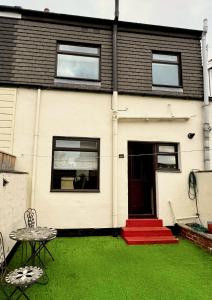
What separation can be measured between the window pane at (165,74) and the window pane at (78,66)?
1.91 metres

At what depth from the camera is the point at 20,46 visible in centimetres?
660

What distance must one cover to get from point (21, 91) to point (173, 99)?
4568 millimetres

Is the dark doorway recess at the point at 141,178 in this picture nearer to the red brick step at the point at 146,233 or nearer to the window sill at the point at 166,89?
the red brick step at the point at 146,233

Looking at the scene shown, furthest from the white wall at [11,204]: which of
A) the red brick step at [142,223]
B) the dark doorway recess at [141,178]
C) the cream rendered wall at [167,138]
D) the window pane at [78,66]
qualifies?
the window pane at [78,66]

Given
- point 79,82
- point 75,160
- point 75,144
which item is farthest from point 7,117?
point 79,82

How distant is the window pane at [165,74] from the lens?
732 cm

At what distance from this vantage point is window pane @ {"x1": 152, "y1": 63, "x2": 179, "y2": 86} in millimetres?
7315

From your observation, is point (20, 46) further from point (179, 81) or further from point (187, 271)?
point (187, 271)

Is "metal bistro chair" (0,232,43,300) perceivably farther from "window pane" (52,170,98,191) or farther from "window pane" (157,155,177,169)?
"window pane" (157,155,177,169)

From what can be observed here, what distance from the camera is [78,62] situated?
6.99 meters

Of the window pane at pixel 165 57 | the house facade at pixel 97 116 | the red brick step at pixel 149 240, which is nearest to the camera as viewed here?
the red brick step at pixel 149 240

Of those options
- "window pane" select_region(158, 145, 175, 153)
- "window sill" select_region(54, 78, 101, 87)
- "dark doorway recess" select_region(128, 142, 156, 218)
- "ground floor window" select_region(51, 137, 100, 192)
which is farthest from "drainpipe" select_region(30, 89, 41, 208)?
"window pane" select_region(158, 145, 175, 153)

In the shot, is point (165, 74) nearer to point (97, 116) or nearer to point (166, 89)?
point (166, 89)

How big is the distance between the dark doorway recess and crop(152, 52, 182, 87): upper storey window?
215 centimetres
